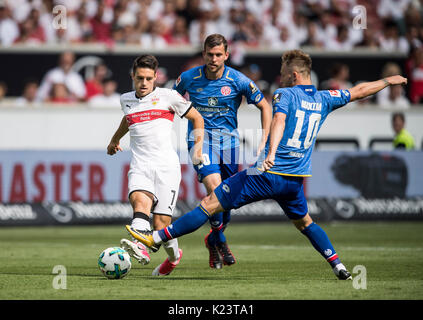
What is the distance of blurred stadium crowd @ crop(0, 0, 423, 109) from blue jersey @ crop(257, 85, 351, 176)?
33.7ft

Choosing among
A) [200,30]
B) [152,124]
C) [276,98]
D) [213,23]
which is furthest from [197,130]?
[213,23]

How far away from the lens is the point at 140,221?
8461mm

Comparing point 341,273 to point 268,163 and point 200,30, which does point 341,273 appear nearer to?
point 268,163

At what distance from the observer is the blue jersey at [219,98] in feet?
32.6

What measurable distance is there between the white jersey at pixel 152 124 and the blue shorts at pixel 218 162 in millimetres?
789

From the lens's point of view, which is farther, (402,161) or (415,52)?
(415,52)

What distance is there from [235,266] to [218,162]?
1.26 metres

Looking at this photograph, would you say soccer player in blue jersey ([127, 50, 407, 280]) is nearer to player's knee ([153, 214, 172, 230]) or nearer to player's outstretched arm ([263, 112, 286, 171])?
player's outstretched arm ([263, 112, 286, 171])

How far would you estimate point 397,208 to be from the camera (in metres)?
17.5

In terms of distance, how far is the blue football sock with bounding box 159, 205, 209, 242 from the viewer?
8312 mm
